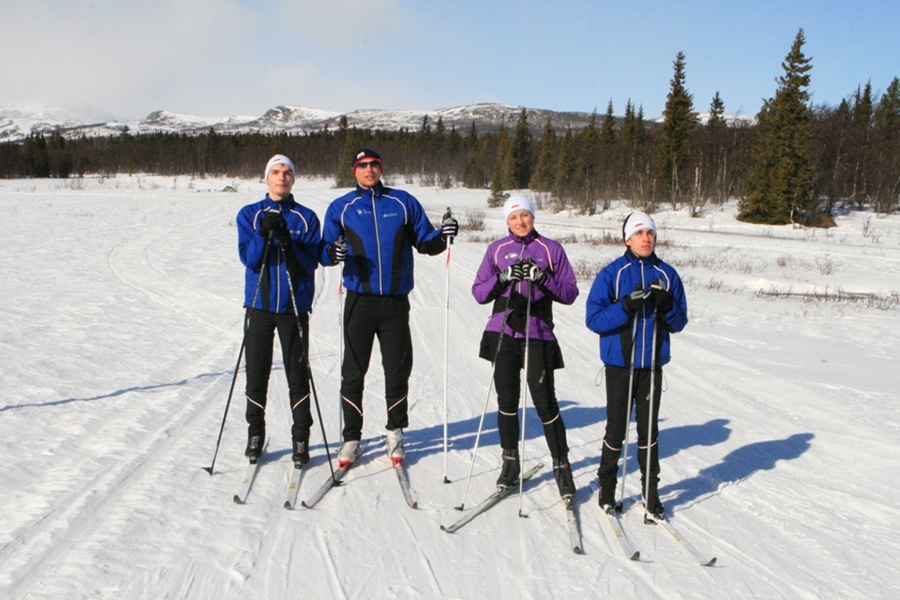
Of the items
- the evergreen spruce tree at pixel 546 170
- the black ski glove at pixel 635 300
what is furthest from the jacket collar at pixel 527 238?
the evergreen spruce tree at pixel 546 170

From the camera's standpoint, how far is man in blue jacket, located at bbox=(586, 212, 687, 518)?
429 centimetres

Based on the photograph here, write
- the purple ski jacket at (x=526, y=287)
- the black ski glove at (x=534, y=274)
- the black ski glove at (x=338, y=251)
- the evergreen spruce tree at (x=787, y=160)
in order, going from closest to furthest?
the black ski glove at (x=534, y=274), the purple ski jacket at (x=526, y=287), the black ski glove at (x=338, y=251), the evergreen spruce tree at (x=787, y=160)

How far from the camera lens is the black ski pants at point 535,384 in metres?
4.48

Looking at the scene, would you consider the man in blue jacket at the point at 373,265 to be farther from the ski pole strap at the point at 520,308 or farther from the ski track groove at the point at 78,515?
the ski track groove at the point at 78,515

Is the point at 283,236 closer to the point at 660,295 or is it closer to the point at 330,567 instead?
the point at 330,567

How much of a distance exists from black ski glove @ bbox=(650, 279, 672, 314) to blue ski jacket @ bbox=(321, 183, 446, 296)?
1611mm

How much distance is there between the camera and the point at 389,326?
15.7ft

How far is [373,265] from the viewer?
15.5 feet

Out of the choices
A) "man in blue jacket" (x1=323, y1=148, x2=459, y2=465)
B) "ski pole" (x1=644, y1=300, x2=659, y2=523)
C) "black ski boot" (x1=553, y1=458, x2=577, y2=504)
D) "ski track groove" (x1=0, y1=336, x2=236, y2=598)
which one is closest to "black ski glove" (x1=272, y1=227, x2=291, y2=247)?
"man in blue jacket" (x1=323, y1=148, x2=459, y2=465)

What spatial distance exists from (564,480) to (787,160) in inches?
1560

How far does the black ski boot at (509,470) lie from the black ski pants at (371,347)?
870 millimetres

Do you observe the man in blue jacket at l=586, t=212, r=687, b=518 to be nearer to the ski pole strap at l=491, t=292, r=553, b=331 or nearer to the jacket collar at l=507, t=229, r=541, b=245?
the ski pole strap at l=491, t=292, r=553, b=331

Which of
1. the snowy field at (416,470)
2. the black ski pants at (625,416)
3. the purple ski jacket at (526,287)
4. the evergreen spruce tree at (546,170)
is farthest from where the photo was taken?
the evergreen spruce tree at (546,170)

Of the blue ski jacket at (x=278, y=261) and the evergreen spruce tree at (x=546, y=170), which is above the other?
the evergreen spruce tree at (x=546, y=170)
